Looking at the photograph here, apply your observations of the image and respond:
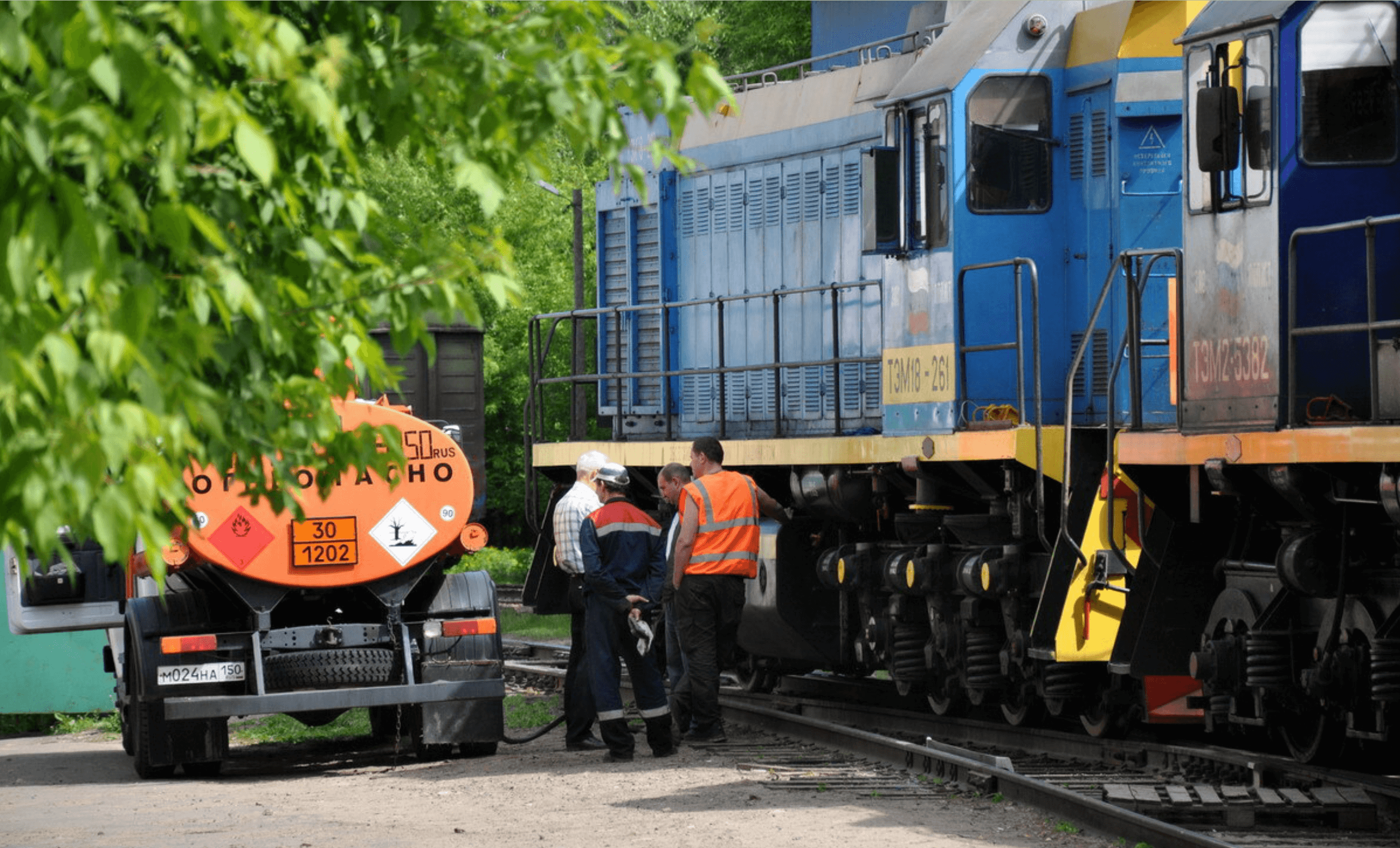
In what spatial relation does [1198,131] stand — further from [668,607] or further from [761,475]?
[761,475]

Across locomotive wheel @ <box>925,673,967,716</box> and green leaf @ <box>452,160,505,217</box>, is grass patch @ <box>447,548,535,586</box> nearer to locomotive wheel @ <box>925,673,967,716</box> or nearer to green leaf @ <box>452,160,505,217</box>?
locomotive wheel @ <box>925,673,967,716</box>

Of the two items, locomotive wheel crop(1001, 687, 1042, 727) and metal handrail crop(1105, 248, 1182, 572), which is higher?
metal handrail crop(1105, 248, 1182, 572)

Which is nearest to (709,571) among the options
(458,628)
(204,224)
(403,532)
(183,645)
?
(458,628)

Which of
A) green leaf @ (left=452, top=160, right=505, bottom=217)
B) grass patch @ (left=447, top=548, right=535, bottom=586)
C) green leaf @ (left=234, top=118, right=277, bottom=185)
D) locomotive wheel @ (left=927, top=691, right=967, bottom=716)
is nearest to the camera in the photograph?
green leaf @ (left=234, top=118, right=277, bottom=185)

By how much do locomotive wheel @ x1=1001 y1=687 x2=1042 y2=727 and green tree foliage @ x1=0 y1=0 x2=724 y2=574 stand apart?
775cm

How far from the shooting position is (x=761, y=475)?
15258 mm

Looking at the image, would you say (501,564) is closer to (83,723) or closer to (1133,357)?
(83,723)

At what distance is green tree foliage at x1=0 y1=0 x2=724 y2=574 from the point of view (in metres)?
3.75

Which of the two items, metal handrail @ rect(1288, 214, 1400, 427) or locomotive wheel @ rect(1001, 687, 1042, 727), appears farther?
locomotive wheel @ rect(1001, 687, 1042, 727)

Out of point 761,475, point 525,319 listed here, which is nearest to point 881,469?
point 761,475

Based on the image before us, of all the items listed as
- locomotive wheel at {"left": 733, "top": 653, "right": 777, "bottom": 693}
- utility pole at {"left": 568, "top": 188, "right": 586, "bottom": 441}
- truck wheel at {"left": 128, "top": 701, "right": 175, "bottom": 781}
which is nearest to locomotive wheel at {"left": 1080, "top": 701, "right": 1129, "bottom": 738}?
locomotive wheel at {"left": 733, "top": 653, "right": 777, "bottom": 693}

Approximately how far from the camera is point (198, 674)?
1079 cm

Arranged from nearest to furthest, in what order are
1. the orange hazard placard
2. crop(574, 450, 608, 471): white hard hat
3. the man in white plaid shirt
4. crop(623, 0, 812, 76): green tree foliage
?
the orange hazard placard, the man in white plaid shirt, crop(574, 450, 608, 471): white hard hat, crop(623, 0, 812, 76): green tree foliage

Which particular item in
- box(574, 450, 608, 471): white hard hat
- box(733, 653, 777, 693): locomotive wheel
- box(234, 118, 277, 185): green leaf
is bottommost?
box(733, 653, 777, 693): locomotive wheel
